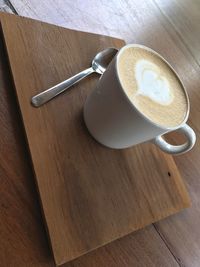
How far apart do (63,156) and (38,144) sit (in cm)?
3

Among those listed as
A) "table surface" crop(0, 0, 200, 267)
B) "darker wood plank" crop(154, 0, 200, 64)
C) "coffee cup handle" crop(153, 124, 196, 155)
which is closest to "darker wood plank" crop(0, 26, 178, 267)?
"table surface" crop(0, 0, 200, 267)

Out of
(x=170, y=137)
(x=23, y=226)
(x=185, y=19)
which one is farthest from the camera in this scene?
(x=185, y=19)

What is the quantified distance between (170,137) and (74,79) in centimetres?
18

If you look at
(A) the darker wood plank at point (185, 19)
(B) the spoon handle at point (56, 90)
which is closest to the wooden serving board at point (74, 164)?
(B) the spoon handle at point (56, 90)

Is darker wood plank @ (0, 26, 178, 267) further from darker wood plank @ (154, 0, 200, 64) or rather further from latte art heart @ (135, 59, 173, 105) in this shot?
darker wood plank @ (154, 0, 200, 64)

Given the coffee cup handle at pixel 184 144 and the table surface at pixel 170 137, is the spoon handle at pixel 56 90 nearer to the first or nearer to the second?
the table surface at pixel 170 137

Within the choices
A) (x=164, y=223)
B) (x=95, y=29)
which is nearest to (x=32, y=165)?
(x=164, y=223)

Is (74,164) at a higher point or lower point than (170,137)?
higher

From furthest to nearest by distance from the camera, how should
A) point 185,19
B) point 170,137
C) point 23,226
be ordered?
point 185,19
point 170,137
point 23,226

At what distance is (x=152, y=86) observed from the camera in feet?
1.15

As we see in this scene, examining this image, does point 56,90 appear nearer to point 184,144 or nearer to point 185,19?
point 184,144

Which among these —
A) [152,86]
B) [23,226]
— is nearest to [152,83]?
[152,86]

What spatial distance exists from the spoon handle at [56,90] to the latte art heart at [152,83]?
0.09 m

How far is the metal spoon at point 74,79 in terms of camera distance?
37 cm
